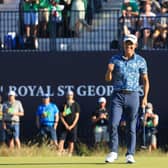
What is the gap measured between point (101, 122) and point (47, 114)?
1366mm

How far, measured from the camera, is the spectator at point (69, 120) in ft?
68.0

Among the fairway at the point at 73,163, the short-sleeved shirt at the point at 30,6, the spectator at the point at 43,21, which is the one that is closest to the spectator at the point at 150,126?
the spectator at the point at 43,21

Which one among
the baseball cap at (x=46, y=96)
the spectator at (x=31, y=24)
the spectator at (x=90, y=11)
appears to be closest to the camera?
the baseball cap at (x=46, y=96)

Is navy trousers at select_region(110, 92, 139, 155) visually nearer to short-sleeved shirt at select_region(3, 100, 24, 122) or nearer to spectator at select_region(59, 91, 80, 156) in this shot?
spectator at select_region(59, 91, 80, 156)

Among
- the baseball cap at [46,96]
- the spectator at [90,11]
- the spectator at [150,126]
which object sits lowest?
the spectator at [150,126]

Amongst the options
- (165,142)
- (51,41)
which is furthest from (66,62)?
(165,142)

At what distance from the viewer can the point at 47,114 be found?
20.6 metres

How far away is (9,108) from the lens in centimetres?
2083

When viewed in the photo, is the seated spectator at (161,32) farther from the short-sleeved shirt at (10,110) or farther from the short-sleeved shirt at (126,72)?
the short-sleeved shirt at (126,72)

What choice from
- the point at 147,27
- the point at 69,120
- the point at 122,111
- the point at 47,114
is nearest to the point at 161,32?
the point at 147,27

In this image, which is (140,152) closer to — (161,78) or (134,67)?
(161,78)

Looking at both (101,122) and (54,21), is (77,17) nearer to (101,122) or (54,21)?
(54,21)

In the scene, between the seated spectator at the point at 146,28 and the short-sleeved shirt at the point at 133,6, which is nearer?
the seated spectator at the point at 146,28

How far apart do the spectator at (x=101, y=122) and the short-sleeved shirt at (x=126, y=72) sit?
833 centimetres
